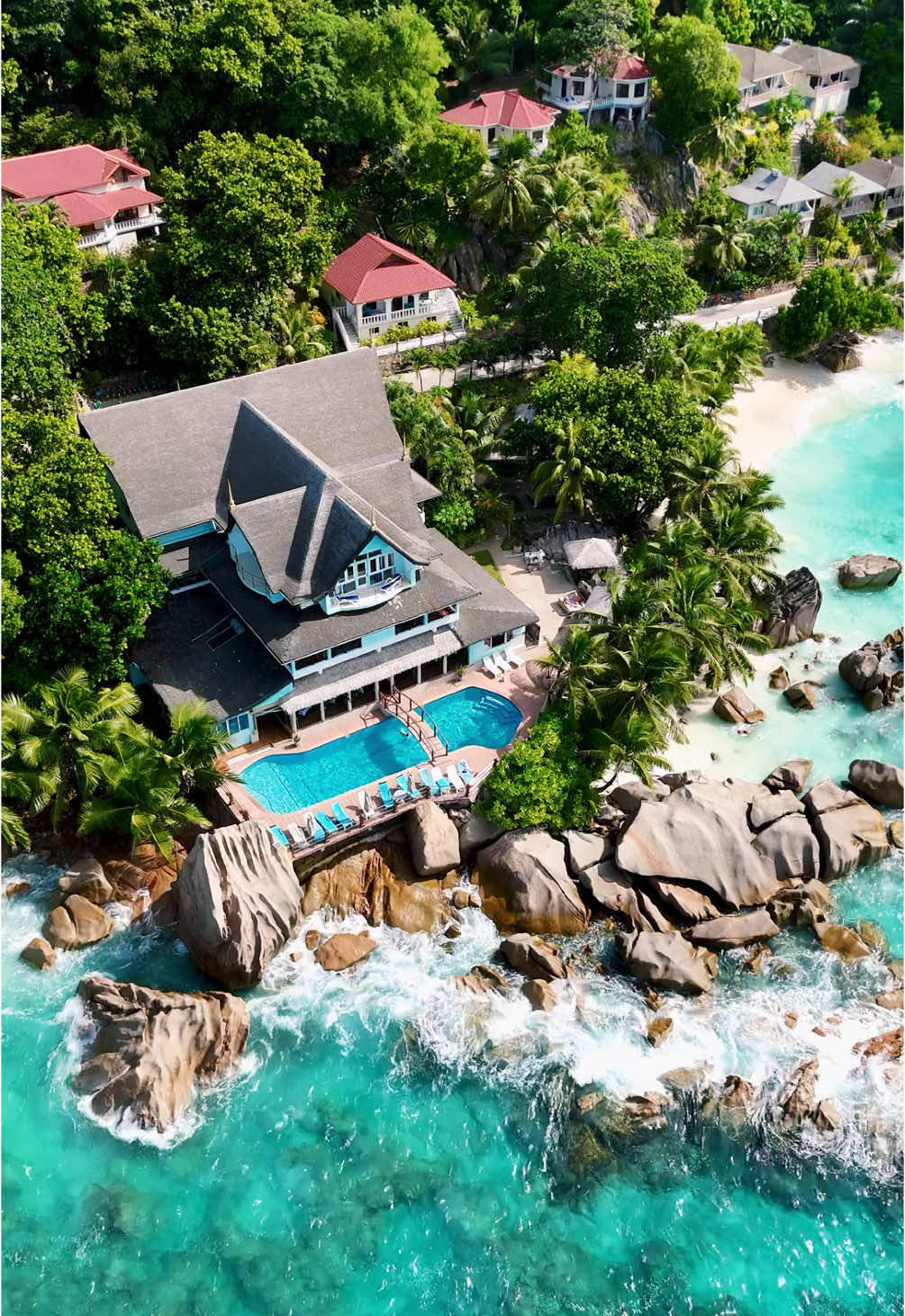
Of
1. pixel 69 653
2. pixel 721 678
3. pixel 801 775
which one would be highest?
pixel 69 653

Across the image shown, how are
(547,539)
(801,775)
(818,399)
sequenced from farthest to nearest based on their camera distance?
(818,399) → (547,539) → (801,775)

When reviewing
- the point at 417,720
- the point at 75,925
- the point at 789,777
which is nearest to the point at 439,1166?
the point at 75,925

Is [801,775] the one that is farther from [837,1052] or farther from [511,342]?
[511,342]

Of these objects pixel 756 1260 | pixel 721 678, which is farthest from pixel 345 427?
pixel 756 1260

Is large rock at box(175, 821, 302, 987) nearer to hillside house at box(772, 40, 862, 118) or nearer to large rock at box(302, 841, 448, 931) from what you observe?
large rock at box(302, 841, 448, 931)

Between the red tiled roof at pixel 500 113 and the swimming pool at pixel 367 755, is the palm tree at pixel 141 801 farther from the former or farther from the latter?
the red tiled roof at pixel 500 113

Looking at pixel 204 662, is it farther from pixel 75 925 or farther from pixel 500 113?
pixel 500 113
